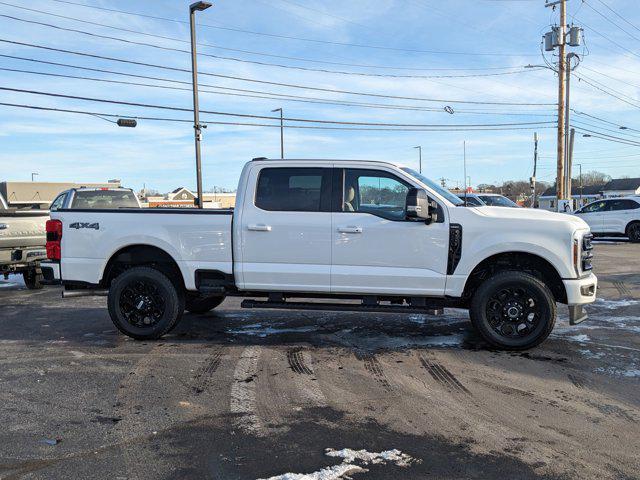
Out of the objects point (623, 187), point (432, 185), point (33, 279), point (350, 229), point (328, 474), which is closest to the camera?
point (328, 474)

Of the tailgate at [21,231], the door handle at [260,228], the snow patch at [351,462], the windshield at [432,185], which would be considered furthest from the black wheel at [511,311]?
the tailgate at [21,231]

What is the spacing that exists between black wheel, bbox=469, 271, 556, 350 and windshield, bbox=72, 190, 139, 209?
9892 millimetres

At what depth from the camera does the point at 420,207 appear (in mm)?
5809

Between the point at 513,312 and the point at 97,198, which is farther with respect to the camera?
the point at 97,198

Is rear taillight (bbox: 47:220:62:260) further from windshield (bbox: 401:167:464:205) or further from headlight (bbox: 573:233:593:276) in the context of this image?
headlight (bbox: 573:233:593:276)

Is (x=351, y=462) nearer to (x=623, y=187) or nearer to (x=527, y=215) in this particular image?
(x=527, y=215)

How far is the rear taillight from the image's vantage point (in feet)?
21.9

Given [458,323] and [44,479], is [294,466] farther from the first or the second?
[458,323]

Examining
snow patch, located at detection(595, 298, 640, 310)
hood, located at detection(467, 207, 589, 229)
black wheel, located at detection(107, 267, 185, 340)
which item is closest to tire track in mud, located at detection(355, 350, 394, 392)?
hood, located at detection(467, 207, 589, 229)

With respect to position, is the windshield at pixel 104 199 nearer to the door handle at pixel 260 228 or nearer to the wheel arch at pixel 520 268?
the door handle at pixel 260 228

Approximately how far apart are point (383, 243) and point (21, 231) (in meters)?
7.48

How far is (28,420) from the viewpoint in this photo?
13.9 ft

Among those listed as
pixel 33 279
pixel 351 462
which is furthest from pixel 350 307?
pixel 33 279

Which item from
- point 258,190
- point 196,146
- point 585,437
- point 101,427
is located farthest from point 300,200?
point 196,146
